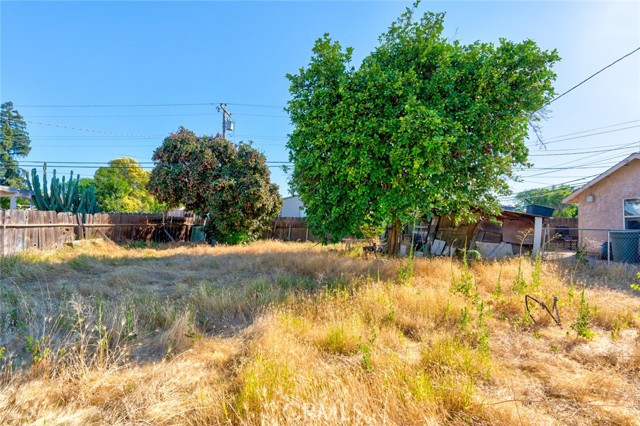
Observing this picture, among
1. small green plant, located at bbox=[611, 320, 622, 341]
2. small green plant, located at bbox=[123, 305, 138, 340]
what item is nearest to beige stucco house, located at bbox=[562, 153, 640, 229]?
small green plant, located at bbox=[611, 320, 622, 341]

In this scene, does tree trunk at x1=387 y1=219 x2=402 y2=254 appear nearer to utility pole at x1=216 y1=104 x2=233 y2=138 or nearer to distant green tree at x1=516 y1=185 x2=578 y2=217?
utility pole at x1=216 y1=104 x2=233 y2=138

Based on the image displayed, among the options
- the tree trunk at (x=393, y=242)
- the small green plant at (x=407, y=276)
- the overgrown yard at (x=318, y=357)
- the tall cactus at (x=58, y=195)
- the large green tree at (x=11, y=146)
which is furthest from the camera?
the large green tree at (x=11, y=146)

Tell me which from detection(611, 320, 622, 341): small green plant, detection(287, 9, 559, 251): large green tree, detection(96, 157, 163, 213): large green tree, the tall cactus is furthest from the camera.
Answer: detection(96, 157, 163, 213): large green tree

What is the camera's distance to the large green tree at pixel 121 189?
23656 mm

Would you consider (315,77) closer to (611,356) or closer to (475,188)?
(475,188)

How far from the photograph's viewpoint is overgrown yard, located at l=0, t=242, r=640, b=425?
2.04 m

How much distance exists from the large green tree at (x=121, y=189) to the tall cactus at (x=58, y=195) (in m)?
4.78

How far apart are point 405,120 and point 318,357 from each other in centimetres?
456

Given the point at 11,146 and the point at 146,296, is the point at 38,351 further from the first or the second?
the point at 11,146

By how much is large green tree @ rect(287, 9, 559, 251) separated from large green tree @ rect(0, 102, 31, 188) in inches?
1685

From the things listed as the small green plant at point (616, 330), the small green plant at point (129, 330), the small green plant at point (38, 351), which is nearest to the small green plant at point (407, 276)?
the small green plant at point (616, 330)

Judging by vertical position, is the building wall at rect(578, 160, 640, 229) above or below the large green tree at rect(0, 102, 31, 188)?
below

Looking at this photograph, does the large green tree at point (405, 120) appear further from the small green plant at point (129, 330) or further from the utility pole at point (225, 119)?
the utility pole at point (225, 119)

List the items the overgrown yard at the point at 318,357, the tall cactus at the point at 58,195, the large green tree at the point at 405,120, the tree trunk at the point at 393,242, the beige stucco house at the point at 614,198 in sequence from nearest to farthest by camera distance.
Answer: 1. the overgrown yard at the point at 318,357
2. the large green tree at the point at 405,120
3. the tree trunk at the point at 393,242
4. the beige stucco house at the point at 614,198
5. the tall cactus at the point at 58,195
